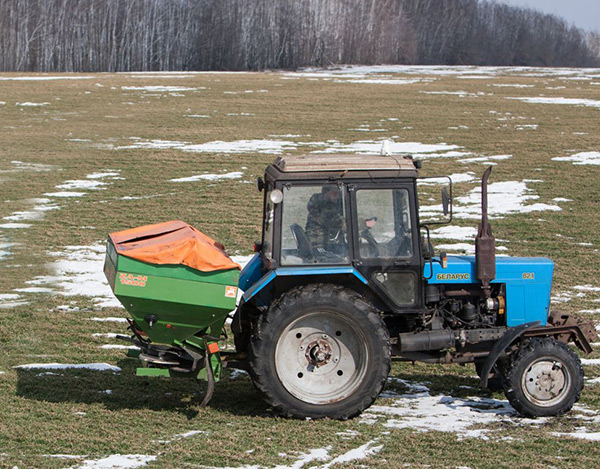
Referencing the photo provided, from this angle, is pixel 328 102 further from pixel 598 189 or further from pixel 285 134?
pixel 598 189

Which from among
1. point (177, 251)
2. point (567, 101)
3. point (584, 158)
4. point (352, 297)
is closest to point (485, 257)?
point (352, 297)

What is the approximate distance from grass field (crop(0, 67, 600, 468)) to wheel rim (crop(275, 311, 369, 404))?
272 mm

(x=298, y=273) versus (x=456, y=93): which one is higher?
(x=456, y=93)

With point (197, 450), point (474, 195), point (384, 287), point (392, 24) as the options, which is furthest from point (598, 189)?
point (392, 24)

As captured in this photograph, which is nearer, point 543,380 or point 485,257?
point 543,380

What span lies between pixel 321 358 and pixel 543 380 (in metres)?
1.85

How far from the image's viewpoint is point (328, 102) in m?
35.7

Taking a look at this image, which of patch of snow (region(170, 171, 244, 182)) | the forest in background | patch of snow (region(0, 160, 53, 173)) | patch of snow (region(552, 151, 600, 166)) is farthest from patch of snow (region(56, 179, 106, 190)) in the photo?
the forest in background

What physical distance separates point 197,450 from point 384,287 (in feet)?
6.60

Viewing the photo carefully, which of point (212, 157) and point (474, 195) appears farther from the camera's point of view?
point (212, 157)

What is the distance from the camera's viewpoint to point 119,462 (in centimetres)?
613

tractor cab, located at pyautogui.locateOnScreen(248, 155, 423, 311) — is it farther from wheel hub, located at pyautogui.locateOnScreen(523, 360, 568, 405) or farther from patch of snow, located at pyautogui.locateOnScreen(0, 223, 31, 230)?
patch of snow, located at pyautogui.locateOnScreen(0, 223, 31, 230)

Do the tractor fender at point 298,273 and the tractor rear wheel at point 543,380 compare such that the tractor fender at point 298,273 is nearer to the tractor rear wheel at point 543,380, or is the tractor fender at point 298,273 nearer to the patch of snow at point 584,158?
the tractor rear wheel at point 543,380

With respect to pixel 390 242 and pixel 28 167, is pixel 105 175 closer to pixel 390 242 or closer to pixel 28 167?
pixel 28 167
